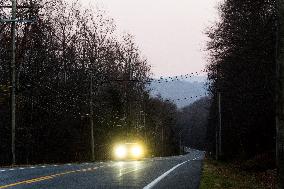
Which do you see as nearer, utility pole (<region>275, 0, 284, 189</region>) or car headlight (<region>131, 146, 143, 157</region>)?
utility pole (<region>275, 0, 284, 189</region>)

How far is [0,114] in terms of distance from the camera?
4275cm

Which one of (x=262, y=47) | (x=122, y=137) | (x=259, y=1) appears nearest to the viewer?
(x=259, y=1)

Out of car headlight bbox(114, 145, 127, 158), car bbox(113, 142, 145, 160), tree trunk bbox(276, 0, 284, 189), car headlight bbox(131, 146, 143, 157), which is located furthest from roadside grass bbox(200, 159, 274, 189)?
car headlight bbox(114, 145, 127, 158)

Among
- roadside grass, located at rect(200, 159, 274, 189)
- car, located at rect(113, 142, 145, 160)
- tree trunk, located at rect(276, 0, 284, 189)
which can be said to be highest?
tree trunk, located at rect(276, 0, 284, 189)

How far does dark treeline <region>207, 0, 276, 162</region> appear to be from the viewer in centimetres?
2489

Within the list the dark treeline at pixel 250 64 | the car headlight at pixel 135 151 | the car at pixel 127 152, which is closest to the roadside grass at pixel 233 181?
the dark treeline at pixel 250 64

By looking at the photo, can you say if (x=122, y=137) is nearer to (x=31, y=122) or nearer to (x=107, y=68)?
(x=107, y=68)

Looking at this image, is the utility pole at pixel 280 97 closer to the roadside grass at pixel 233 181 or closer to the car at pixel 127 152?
the roadside grass at pixel 233 181

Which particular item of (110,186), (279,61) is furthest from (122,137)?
(279,61)

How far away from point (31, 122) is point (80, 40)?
34.1 feet

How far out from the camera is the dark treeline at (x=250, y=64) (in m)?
24.9

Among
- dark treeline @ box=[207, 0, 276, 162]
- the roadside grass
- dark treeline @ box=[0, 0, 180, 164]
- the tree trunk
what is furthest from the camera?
dark treeline @ box=[0, 0, 180, 164]

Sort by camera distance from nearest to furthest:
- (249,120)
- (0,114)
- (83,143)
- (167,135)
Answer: (249,120) < (0,114) < (83,143) < (167,135)

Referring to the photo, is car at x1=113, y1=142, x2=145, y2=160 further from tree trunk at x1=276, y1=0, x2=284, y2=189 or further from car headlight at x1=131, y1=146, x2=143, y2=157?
tree trunk at x1=276, y1=0, x2=284, y2=189
